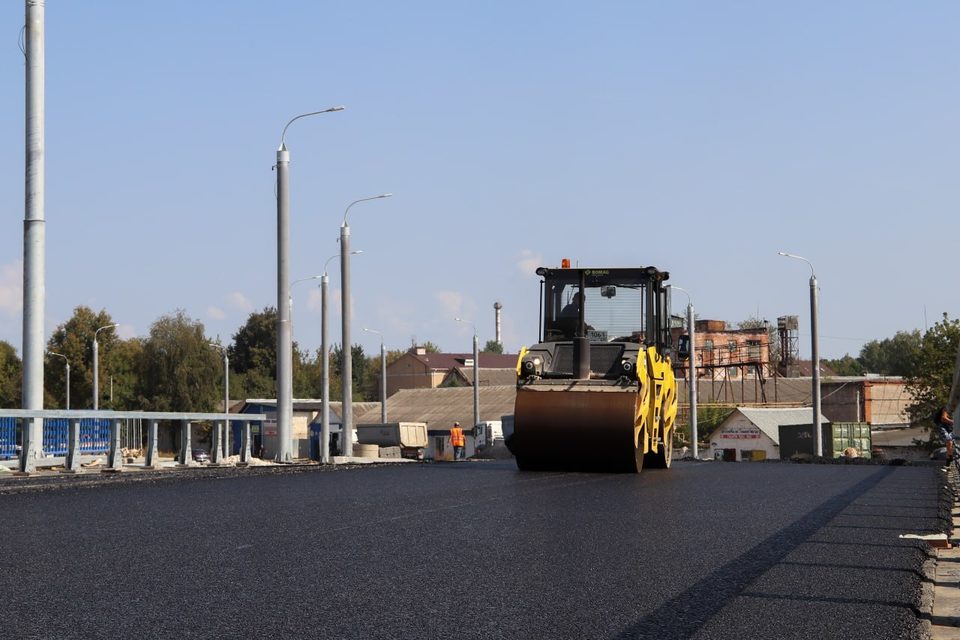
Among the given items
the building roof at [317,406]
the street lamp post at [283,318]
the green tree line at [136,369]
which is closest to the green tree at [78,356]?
the green tree line at [136,369]

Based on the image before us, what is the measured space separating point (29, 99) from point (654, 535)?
37.1 feet

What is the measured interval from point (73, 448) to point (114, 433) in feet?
3.97

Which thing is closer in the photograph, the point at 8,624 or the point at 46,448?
the point at 8,624

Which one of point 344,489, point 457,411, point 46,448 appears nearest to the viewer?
point 344,489

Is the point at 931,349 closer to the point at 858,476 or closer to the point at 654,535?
Answer: the point at 858,476

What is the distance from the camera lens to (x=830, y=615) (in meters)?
5.91

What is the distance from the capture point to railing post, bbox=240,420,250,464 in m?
23.2

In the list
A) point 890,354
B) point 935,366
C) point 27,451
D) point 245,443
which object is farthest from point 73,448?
point 890,354

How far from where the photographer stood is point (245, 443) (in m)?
23.4

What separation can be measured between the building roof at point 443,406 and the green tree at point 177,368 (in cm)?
1054

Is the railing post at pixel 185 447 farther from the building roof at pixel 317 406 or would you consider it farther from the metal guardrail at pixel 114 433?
the building roof at pixel 317 406

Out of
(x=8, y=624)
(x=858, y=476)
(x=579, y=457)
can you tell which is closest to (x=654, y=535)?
(x=8, y=624)

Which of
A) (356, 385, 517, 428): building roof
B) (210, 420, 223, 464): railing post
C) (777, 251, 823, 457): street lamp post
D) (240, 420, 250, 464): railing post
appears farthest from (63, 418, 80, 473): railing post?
(356, 385, 517, 428): building roof

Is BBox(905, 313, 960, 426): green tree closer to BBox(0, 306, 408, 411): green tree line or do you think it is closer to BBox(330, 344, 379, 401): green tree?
BBox(0, 306, 408, 411): green tree line
